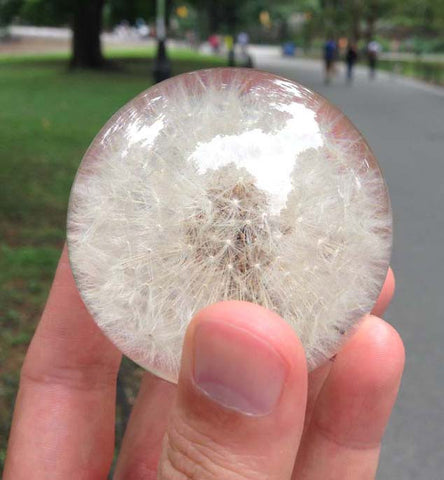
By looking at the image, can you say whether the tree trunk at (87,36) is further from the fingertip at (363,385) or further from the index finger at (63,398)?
the fingertip at (363,385)

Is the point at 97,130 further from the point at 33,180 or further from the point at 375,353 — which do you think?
the point at 375,353

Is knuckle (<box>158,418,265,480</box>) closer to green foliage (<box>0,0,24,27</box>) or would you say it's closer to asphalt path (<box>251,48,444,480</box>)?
asphalt path (<box>251,48,444,480</box>)

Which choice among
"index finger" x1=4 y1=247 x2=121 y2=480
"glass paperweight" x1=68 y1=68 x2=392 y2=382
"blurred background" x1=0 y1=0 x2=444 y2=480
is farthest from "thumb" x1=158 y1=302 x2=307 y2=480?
"blurred background" x1=0 y1=0 x2=444 y2=480

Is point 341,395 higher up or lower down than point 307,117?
lower down

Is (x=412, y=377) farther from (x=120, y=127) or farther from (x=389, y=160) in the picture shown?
(x=389, y=160)

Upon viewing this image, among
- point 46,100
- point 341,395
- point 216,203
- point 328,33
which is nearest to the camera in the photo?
point 216,203

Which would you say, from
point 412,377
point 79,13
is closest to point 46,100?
point 79,13
